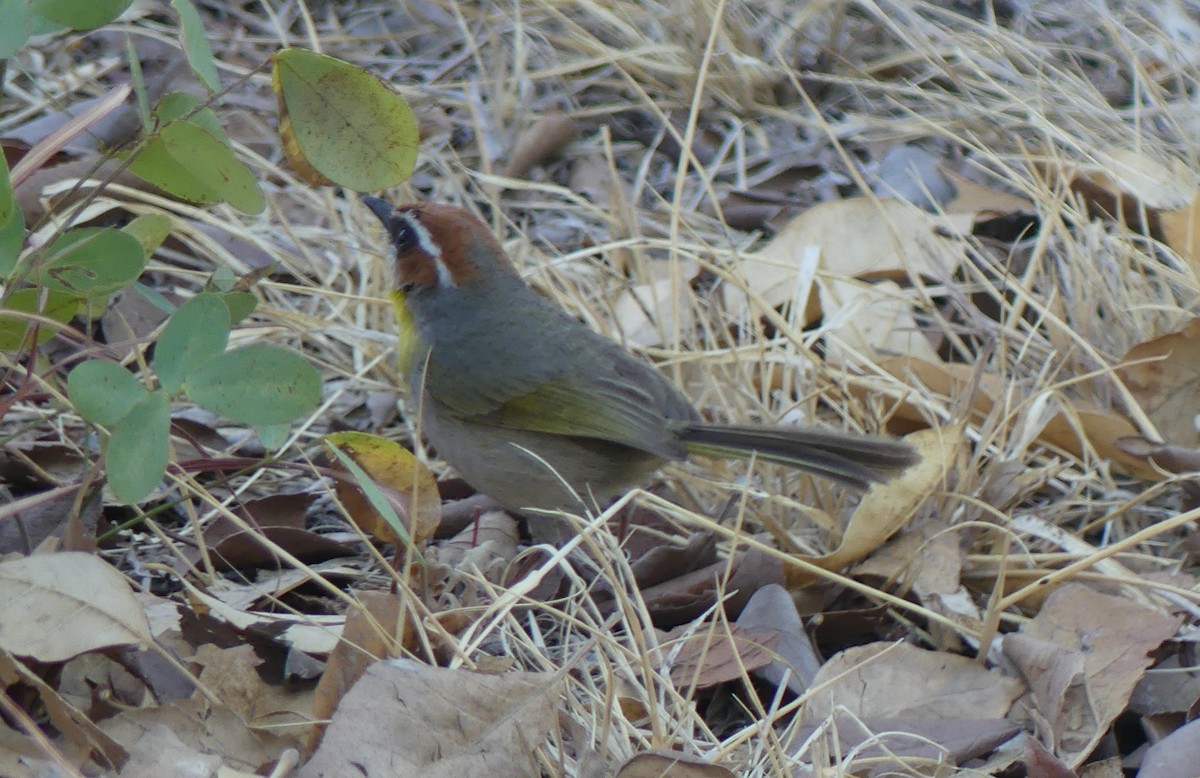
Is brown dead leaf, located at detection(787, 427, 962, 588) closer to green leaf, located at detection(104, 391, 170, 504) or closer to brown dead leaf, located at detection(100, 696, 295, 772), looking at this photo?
brown dead leaf, located at detection(100, 696, 295, 772)

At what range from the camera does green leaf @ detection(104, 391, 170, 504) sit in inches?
90.0

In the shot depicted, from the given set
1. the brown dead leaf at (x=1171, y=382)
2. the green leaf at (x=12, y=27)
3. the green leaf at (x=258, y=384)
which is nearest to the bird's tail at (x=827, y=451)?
the brown dead leaf at (x=1171, y=382)

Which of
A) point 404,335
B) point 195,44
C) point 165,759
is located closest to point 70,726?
point 165,759

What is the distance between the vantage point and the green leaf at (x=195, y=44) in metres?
2.39

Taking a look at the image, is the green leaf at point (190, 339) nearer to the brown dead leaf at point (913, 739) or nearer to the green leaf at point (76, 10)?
the green leaf at point (76, 10)

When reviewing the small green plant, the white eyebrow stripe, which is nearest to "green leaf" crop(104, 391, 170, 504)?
the small green plant

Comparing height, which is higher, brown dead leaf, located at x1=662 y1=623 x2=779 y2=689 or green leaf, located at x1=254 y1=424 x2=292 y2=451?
green leaf, located at x1=254 y1=424 x2=292 y2=451

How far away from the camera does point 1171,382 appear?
12.5ft

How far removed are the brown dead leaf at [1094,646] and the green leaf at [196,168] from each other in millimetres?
1892

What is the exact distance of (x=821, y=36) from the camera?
5.96 metres

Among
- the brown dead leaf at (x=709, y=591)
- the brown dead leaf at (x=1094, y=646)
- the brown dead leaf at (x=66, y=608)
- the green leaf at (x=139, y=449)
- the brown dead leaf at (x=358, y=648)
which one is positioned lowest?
the brown dead leaf at (x=709, y=591)

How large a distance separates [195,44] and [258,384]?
0.63 meters

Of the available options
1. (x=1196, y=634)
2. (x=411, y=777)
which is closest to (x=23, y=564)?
(x=411, y=777)

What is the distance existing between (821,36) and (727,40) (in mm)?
612
